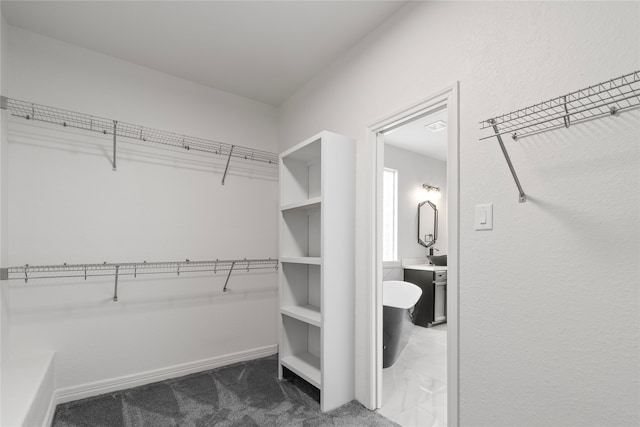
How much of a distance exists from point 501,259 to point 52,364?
275cm

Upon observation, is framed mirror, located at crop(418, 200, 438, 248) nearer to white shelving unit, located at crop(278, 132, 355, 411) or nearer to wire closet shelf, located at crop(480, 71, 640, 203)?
white shelving unit, located at crop(278, 132, 355, 411)

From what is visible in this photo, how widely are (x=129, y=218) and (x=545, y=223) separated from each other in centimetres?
266

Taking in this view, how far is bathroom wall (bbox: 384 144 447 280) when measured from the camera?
4.64m

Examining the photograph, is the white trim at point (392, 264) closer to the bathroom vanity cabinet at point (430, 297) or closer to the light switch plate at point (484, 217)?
the bathroom vanity cabinet at point (430, 297)

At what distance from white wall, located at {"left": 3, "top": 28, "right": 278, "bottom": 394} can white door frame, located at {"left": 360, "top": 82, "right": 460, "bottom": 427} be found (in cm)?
135

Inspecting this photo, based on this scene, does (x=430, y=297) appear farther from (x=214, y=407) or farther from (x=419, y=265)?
(x=214, y=407)

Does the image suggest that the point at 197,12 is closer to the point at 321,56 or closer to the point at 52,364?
the point at 321,56

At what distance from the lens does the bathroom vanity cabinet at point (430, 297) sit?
4289 mm

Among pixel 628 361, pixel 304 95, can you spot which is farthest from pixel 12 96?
pixel 628 361

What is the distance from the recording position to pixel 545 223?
1.30 meters

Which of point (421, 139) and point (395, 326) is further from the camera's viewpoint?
point (421, 139)

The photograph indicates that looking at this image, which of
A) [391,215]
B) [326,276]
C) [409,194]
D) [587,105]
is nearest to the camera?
[587,105]

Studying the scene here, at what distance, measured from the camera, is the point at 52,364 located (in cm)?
213

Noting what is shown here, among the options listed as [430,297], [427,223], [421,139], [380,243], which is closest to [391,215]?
[427,223]
